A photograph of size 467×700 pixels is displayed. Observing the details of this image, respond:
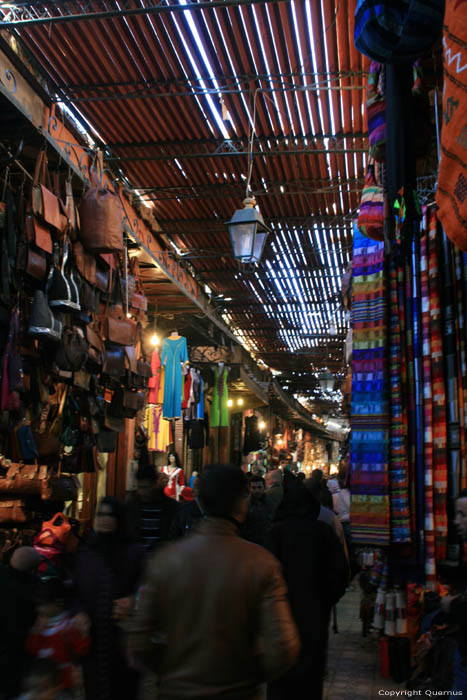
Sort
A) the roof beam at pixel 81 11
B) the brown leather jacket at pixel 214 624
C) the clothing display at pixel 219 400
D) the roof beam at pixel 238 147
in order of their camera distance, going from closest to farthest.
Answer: the brown leather jacket at pixel 214 624
the roof beam at pixel 81 11
the roof beam at pixel 238 147
the clothing display at pixel 219 400

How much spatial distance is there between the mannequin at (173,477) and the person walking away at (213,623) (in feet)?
33.7

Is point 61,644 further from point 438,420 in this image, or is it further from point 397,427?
point 438,420

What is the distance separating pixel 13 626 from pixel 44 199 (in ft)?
12.0

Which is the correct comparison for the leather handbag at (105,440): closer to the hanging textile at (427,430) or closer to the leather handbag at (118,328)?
the leather handbag at (118,328)

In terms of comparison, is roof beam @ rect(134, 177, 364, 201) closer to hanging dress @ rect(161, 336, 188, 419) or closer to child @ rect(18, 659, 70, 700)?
hanging dress @ rect(161, 336, 188, 419)

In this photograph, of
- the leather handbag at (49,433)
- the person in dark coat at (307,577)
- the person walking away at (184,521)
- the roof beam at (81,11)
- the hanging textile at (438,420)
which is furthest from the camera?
the leather handbag at (49,433)

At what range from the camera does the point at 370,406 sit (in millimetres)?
4277

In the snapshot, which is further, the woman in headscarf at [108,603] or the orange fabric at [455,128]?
the woman in headscarf at [108,603]

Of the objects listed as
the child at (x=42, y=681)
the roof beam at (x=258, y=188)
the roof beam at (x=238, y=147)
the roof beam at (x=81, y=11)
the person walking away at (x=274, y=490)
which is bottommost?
the child at (x=42, y=681)

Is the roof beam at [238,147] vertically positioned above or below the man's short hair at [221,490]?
above

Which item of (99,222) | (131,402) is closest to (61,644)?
(99,222)

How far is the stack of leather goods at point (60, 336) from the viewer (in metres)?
5.45

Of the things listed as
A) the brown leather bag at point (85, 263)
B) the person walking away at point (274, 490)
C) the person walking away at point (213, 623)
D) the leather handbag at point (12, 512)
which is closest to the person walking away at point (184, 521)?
the person walking away at point (274, 490)

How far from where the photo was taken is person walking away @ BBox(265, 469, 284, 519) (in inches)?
282
